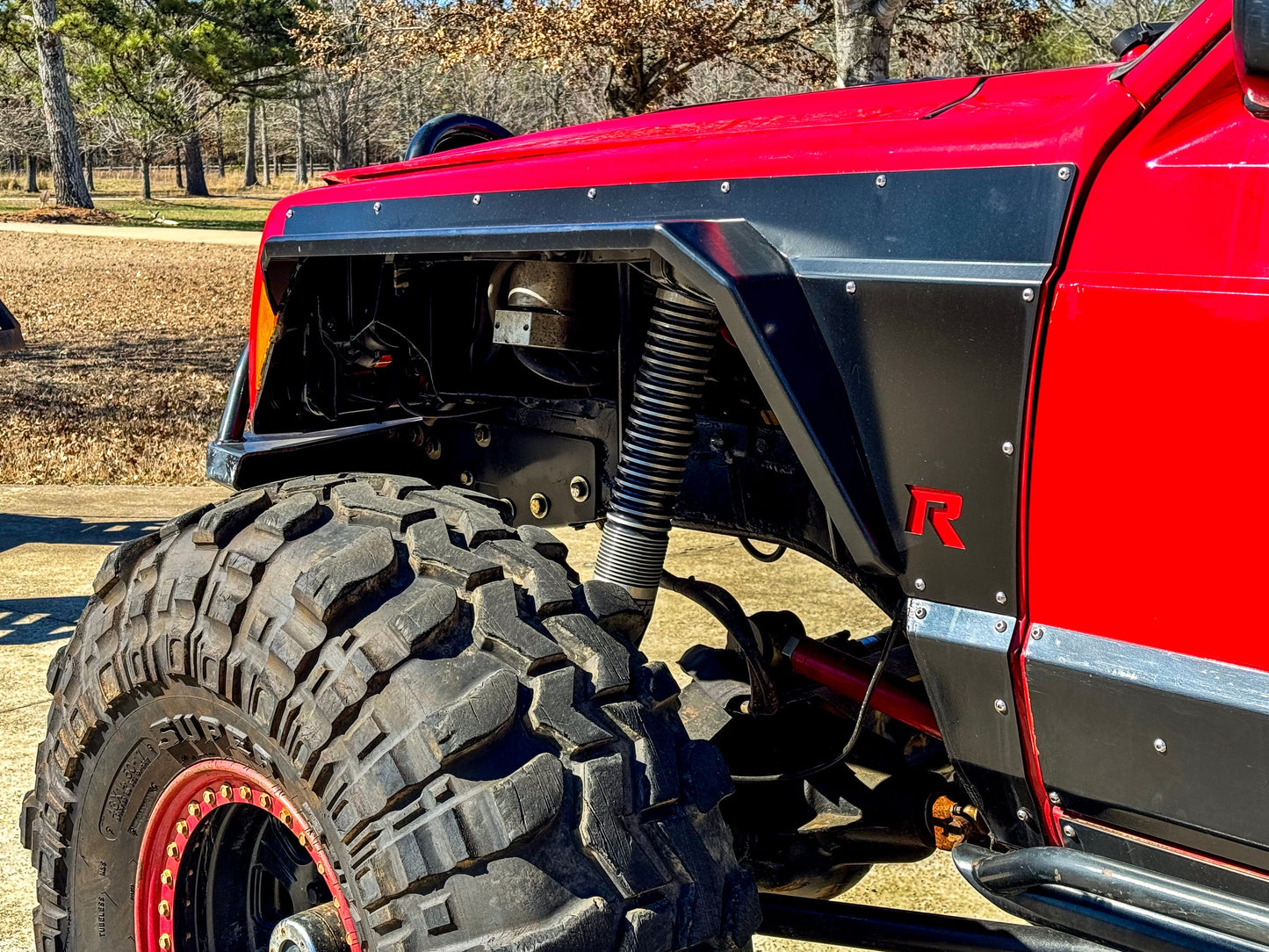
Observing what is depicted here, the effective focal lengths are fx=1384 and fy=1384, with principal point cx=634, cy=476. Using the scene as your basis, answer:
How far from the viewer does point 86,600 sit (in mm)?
5375

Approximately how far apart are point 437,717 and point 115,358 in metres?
12.2

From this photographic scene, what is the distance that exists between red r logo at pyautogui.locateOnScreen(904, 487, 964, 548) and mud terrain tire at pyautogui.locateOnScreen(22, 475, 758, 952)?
17.0 inches

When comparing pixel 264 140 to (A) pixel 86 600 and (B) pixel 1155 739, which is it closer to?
(A) pixel 86 600

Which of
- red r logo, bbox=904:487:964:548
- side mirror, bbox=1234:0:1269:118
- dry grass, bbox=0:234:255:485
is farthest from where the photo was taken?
dry grass, bbox=0:234:255:485

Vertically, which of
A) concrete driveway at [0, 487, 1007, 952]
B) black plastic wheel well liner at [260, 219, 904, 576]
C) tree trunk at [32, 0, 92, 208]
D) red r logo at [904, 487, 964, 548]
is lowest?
concrete driveway at [0, 487, 1007, 952]

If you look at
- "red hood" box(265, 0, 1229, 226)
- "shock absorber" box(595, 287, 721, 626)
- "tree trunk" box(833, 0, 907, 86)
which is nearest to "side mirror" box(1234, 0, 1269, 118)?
"red hood" box(265, 0, 1229, 226)

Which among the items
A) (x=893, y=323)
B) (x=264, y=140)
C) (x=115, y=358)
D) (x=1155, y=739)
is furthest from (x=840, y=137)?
(x=264, y=140)

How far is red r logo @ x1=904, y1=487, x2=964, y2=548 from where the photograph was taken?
170 centimetres

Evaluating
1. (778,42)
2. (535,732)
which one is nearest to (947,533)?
(535,732)

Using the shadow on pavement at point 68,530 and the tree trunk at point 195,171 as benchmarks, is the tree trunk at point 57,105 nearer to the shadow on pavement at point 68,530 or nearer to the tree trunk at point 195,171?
the tree trunk at point 195,171

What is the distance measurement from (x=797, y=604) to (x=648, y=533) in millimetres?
3330

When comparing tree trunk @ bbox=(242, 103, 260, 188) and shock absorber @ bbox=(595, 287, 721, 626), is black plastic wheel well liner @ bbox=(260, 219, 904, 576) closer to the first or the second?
shock absorber @ bbox=(595, 287, 721, 626)

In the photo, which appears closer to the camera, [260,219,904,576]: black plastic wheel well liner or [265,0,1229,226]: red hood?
[265,0,1229,226]: red hood

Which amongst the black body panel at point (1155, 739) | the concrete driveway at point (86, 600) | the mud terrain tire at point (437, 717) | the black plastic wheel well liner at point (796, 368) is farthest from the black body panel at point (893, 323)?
the concrete driveway at point (86, 600)
